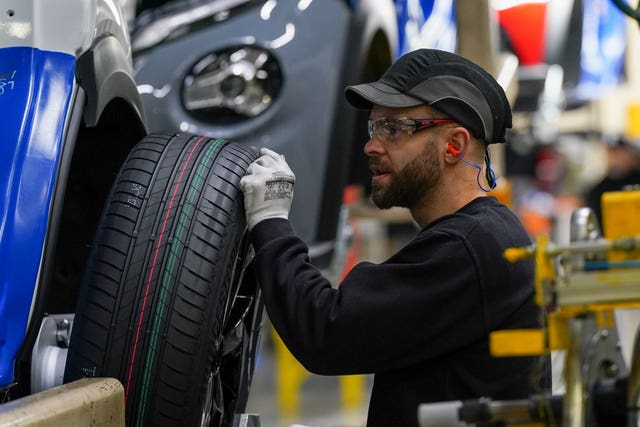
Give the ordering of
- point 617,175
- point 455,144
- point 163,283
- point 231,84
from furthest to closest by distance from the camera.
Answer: point 617,175 → point 231,84 → point 455,144 → point 163,283

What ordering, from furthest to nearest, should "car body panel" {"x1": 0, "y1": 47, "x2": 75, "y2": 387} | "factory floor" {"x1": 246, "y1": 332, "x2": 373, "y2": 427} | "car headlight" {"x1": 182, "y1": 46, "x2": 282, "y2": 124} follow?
"factory floor" {"x1": 246, "y1": 332, "x2": 373, "y2": 427}, "car headlight" {"x1": 182, "y1": 46, "x2": 282, "y2": 124}, "car body panel" {"x1": 0, "y1": 47, "x2": 75, "y2": 387}

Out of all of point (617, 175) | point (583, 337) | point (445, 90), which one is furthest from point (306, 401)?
point (583, 337)

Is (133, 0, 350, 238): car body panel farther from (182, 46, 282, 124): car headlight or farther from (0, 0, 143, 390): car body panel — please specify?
(0, 0, 143, 390): car body panel

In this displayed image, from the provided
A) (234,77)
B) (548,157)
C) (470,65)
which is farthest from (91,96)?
(548,157)

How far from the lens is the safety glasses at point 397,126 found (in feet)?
8.00

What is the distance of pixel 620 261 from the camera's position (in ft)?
5.72

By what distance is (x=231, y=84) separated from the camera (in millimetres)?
3936

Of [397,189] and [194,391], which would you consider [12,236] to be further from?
[397,189]

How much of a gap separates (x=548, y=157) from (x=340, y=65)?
12.9m

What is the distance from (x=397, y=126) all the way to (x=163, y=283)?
2.01 ft

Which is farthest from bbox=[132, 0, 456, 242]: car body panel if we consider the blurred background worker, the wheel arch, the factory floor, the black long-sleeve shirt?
the blurred background worker

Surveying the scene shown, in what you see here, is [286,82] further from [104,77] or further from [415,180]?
[415,180]

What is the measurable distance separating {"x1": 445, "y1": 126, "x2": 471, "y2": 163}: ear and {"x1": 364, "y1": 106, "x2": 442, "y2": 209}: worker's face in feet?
0.08

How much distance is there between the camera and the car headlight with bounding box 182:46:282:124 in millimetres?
3941
